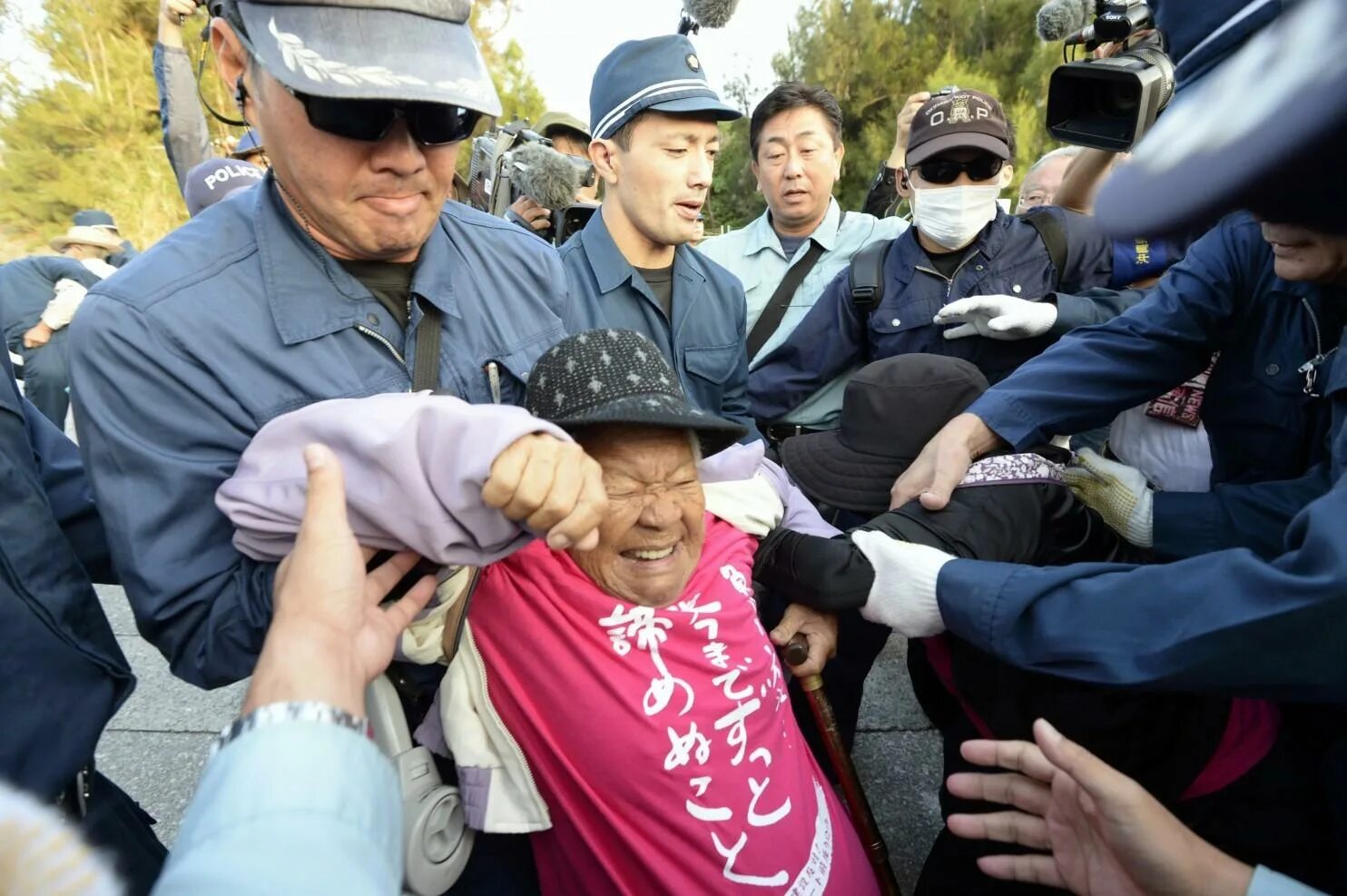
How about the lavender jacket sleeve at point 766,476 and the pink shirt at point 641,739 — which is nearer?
the pink shirt at point 641,739

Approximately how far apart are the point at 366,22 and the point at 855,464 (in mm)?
1469

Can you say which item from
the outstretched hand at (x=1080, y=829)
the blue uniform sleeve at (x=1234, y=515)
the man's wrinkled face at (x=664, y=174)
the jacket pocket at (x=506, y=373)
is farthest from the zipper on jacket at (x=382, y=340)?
the blue uniform sleeve at (x=1234, y=515)

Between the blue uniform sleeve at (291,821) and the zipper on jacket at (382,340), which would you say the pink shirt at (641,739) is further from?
the blue uniform sleeve at (291,821)

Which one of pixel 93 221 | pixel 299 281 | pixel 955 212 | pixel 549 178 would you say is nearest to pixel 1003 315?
pixel 955 212

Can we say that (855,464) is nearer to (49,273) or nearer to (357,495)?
(357,495)

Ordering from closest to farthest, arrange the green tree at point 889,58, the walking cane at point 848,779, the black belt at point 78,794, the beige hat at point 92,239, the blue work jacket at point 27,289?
1. the black belt at point 78,794
2. the walking cane at point 848,779
3. the blue work jacket at point 27,289
4. the beige hat at point 92,239
5. the green tree at point 889,58

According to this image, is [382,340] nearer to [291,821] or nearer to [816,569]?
[291,821]

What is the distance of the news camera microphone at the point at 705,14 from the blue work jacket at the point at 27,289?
230 inches

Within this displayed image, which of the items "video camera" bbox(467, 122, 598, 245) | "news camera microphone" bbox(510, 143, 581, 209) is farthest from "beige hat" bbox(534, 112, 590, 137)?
"news camera microphone" bbox(510, 143, 581, 209)

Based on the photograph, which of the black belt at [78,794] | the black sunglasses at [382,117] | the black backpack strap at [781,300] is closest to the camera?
the black sunglasses at [382,117]

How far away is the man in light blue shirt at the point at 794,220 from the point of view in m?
3.33

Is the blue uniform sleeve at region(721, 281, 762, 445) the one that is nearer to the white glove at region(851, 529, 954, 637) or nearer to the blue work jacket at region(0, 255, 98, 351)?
the white glove at region(851, 529, 954, 637)

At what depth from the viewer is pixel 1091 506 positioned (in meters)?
1.94

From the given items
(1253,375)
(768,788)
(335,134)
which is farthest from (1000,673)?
(335,134)
